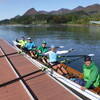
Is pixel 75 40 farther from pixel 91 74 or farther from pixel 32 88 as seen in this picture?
pixel 91 74

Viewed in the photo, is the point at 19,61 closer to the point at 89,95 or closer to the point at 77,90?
the point at 77,90

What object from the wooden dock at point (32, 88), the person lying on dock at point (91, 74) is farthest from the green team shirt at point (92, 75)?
the wooden dock at point (32, 88)

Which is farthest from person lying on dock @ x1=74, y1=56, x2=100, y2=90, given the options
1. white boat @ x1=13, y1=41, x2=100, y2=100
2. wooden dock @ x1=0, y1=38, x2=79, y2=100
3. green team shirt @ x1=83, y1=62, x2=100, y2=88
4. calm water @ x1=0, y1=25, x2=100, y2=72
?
calm water @ x1=0, y1=25, x2=100, y2=72

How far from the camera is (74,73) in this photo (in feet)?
36.0

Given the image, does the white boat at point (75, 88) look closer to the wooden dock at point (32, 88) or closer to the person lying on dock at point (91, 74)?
the person lying on dock at point (91, 74)

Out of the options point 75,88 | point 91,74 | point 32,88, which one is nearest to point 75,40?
point 75,88

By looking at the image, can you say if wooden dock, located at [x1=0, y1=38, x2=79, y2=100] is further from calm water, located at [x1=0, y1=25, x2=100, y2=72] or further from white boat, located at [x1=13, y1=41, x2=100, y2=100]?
calm water, located at [x1=0, y1=25, x2=100, y2=72]

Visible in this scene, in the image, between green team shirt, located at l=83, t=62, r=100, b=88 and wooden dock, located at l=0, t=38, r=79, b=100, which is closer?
green team shirt, located at l=83, t=62, r=100, b=88

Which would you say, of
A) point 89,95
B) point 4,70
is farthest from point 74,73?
point 4,70

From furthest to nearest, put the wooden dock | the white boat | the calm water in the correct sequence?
the calm water
the wooden dock
the white boat

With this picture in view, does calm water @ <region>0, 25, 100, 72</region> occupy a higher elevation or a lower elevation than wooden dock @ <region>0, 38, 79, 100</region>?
lower

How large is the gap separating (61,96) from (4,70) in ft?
17.5

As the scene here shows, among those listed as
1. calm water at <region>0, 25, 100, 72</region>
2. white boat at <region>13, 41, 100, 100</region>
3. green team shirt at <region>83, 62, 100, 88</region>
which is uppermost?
green team shirt at <region>83, 62, 100, 88</region>

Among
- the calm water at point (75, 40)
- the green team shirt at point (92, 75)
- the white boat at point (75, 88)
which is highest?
the green team shirt at point (92, 75)
